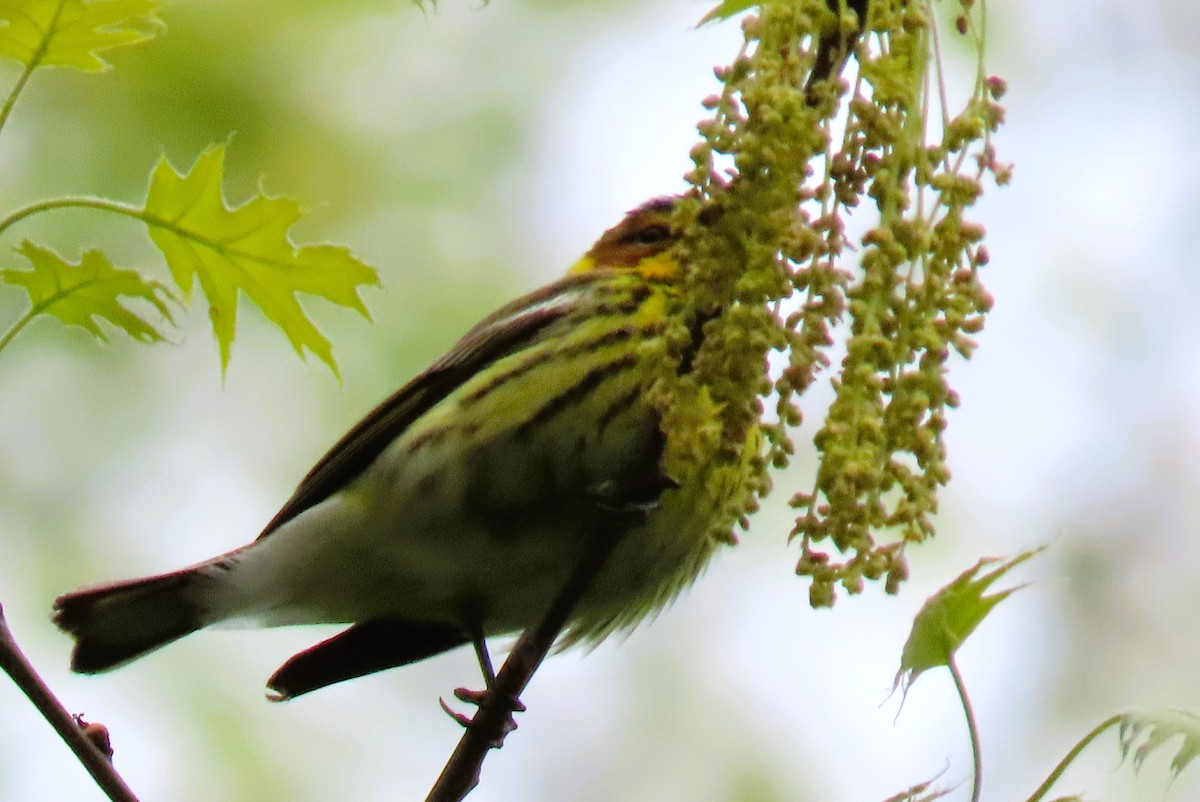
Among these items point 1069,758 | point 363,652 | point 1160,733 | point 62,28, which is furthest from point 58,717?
point 363,652

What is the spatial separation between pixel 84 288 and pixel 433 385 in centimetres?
141

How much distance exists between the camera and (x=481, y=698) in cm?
290

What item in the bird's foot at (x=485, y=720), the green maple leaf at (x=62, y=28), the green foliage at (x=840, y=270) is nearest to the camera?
the green foliage at (x=840, y=270)

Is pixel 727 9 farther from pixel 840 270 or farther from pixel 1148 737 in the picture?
pixel 1148 737

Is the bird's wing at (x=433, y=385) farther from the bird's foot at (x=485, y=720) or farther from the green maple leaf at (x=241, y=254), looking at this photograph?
the green maple leaf at (x=241, y=254)

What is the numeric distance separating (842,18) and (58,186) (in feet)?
13.4

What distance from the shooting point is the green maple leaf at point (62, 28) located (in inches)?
78.7

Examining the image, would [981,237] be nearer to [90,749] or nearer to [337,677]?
[90,749]

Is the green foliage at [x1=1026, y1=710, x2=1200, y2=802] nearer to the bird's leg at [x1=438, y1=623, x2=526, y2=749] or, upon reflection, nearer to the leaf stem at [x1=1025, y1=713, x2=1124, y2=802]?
the leaf stem at [x1=1025, y1=713, x2=1124, y2=802]

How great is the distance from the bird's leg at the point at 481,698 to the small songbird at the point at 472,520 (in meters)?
0.03

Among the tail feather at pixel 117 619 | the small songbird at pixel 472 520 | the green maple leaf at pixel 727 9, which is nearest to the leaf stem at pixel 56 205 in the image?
the green maple leaf at pixel 727 9

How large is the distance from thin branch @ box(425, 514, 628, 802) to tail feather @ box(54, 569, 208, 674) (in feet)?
4.23

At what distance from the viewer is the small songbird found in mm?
3092

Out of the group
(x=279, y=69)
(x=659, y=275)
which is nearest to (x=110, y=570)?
(x=279, y=69)
